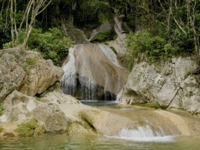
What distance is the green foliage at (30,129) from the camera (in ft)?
41.0

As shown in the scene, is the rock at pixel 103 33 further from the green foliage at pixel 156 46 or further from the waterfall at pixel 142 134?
the waterfall at pixel 142 134

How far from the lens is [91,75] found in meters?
24.8

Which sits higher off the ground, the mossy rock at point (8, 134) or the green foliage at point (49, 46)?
the green foliage at point (49, 46)

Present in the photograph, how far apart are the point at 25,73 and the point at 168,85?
7705mm

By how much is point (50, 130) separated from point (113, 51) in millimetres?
16800

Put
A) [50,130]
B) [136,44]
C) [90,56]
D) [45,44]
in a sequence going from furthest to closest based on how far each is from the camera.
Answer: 1. [90,56]
2. [45,44]
3. [136,44]
4. [50,130]

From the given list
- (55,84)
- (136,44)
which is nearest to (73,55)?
(136,44)

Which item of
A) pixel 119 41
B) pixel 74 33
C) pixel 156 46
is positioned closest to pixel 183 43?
pixel 156 46

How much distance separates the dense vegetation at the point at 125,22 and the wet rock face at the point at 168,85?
67cm

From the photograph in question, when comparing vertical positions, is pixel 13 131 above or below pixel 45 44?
below

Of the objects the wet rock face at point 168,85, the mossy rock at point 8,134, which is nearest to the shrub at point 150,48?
the wet rock face at point 168,85

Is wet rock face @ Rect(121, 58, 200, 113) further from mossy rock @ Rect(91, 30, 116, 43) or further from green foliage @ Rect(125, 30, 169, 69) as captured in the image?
mossy rock @ Rect(91, 30, 116, 43)

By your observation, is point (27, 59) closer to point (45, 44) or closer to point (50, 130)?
point (50, 130)

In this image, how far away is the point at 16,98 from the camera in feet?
46.5
